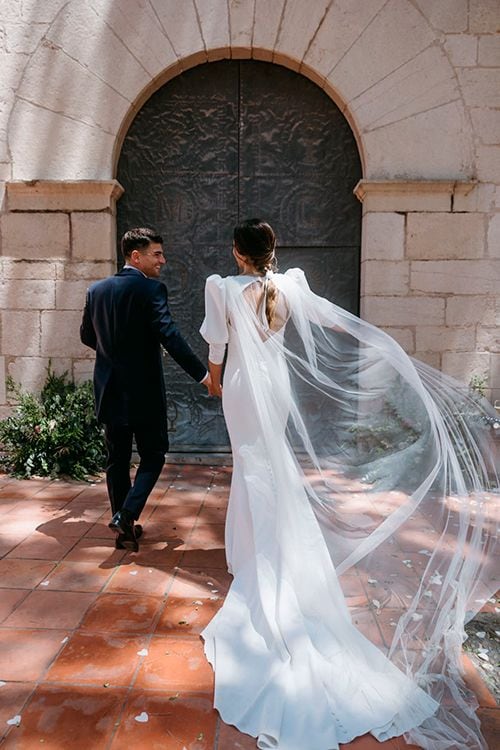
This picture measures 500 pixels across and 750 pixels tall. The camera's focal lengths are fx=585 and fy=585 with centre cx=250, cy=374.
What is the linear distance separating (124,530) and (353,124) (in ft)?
13.6

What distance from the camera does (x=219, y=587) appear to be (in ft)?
9.66

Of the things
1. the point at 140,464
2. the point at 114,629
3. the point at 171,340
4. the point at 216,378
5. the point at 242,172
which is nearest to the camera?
the point at 114,629

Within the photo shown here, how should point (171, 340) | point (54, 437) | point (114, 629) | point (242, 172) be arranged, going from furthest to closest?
point (242, 172) < point (54, 437) < point (171, 340) < point (114, 629)

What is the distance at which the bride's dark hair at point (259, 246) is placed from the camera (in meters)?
2.73

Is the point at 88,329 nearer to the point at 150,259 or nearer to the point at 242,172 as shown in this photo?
the point at 150,259

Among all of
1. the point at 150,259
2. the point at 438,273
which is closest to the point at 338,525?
the point at 150,259

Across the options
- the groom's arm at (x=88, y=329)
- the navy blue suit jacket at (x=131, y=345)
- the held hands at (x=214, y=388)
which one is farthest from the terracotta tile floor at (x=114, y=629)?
the groom's arm at (x=88, y=329)

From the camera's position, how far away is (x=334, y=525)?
2.60 m

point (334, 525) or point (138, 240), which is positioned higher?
point (138, 240)

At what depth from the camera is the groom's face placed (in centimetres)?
336

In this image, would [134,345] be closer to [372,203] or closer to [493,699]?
[493,699]

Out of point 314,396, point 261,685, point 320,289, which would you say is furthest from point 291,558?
point 320,289

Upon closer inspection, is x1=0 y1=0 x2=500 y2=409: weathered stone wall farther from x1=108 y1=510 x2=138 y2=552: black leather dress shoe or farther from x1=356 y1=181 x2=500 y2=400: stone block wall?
x1=108 y1=510 x2=138 y2=552: black leather dress shoe

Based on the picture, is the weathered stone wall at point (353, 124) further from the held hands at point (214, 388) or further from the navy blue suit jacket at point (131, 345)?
the held hands at point (214, 388)
